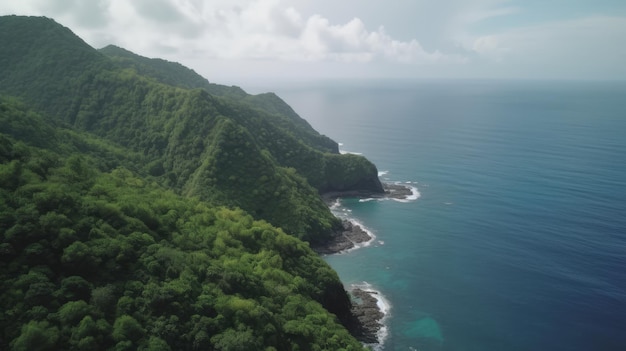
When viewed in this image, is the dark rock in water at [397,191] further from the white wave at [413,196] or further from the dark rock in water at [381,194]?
the white wave at [413,196]

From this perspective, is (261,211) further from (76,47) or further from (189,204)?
(76,47)

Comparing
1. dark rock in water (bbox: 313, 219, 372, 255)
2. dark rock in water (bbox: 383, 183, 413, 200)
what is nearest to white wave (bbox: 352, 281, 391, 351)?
dark rock in water (bbox: 313, 219, 372, 255)

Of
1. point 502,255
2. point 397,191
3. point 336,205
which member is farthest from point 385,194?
point 502,255

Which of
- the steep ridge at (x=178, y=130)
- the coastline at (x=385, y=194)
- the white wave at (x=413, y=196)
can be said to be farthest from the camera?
the coastline at (x=385, y=194)

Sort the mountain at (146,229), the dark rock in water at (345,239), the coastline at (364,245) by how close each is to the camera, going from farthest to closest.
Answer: the dark rock in water at (345,239), the coastline at (364,245), the mountain at (146,229)

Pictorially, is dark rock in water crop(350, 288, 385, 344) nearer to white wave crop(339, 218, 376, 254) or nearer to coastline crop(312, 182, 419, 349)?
coastline crop(312, 182, 419, 349)

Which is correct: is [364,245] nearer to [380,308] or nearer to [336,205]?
[380,308]

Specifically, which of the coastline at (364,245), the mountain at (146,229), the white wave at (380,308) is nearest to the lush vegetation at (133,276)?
the mountain at (146,229)

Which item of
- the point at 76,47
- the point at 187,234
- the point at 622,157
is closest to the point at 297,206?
the point at 187,234
